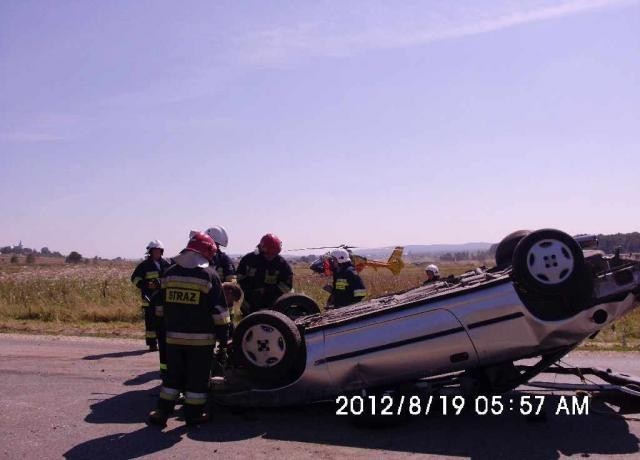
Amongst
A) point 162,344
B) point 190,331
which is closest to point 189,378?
point 190,331

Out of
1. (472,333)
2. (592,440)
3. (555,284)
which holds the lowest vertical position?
(592,440)

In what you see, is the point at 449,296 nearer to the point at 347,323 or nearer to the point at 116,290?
the point at 347,323

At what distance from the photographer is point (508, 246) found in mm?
6492

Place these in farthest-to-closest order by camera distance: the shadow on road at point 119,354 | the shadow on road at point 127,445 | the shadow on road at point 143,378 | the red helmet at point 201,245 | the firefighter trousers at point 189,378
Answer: the shadow on road at point 119,354 → the shadow on road at point 143,378 → the red helmet at point 201,245 → the firefighter trousers at point 189,378 → the shadow on road at point 127,445

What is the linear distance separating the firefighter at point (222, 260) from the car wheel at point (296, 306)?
1.80 meters

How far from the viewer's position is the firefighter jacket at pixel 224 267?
29.8 feet

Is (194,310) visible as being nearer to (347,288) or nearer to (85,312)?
(347,288)

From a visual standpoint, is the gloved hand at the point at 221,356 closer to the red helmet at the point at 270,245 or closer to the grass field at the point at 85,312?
the red helmet at the point at 270,245

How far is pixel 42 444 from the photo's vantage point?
16.8 feet

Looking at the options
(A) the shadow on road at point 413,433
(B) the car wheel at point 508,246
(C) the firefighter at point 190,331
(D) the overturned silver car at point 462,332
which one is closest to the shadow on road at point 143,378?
(A) the shadow on road at point 413,433

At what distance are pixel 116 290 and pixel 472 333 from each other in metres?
14.6

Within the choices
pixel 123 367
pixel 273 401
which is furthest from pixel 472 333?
pixel 123 367

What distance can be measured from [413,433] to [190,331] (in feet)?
6.93

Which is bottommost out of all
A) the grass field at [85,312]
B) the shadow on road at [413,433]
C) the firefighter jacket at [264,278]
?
the shadow on road at [413,433]
